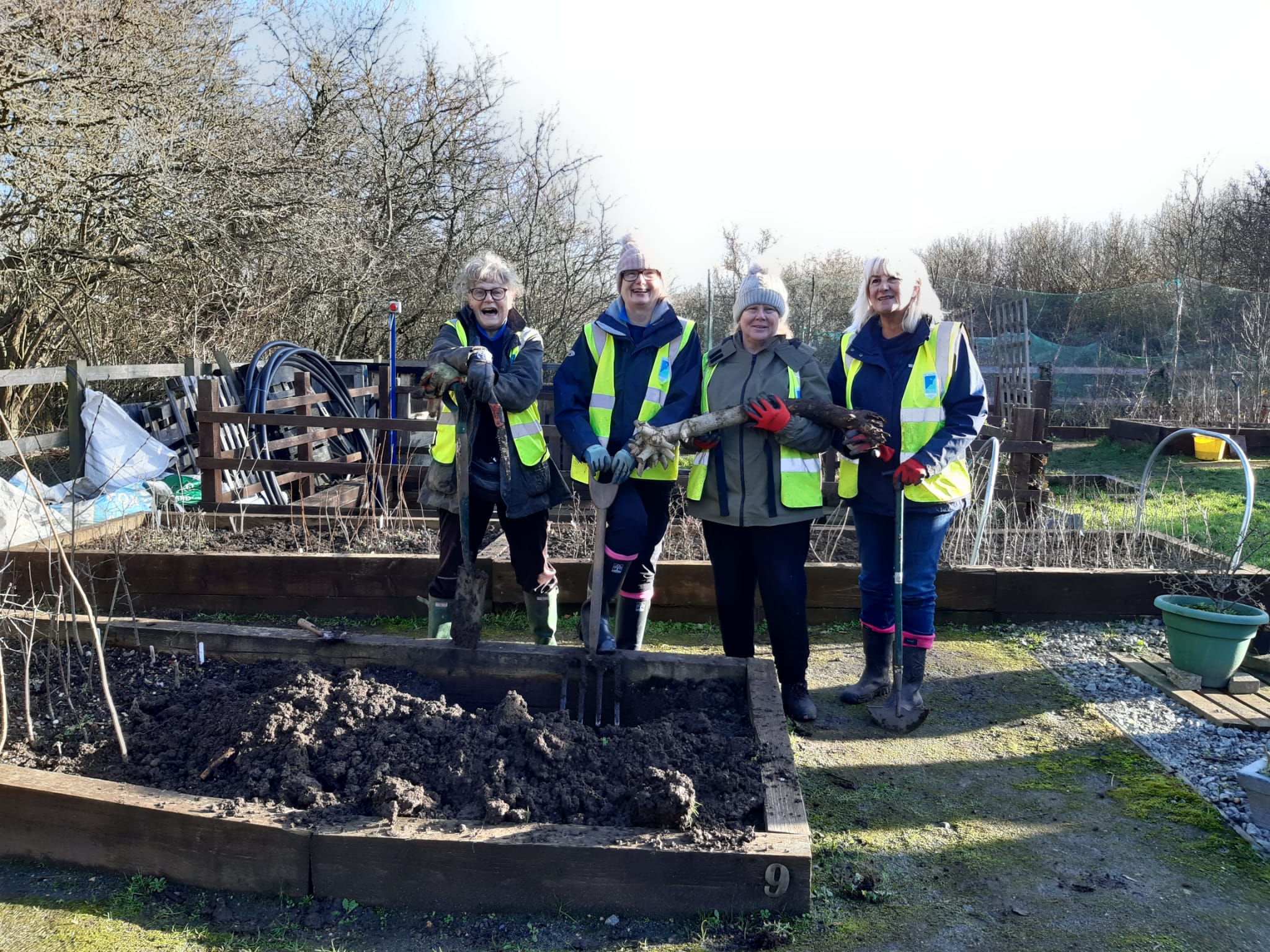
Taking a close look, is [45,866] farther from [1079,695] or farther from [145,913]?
[1079,695]

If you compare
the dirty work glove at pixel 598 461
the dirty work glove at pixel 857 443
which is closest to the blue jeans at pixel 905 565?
the dirty work glove at pixel 857 443

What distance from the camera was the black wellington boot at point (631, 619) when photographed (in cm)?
374

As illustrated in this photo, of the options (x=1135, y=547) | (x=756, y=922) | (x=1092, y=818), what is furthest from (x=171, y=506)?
(x=1135, y=547)

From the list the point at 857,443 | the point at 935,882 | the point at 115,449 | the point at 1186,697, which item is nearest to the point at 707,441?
the point at 857,443

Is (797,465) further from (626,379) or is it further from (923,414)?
(626,379)

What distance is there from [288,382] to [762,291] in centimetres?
658

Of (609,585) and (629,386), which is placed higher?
(629,386)

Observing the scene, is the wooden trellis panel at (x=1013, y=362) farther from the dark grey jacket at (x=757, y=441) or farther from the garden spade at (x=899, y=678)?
the dark grey jacket at (x=757, y=441)

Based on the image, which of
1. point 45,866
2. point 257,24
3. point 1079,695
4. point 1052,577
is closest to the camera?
point 45,866

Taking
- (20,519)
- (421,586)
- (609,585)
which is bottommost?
(421,586)

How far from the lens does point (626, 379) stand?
3.62 m

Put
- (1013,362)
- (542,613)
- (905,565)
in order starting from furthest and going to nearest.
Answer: (1013,362)
(542,613)
(905,565)

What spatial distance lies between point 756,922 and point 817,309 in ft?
50.0

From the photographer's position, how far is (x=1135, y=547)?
552cm
